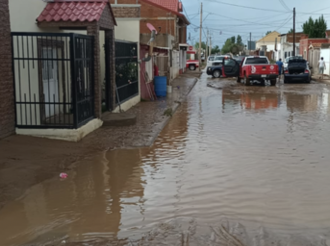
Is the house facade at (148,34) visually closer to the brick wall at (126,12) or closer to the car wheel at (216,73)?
the brick wall at (126,12)

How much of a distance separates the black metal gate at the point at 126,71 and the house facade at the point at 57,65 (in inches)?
100.0

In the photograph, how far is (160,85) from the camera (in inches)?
808

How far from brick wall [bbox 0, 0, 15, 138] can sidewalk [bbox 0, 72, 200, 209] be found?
316mm

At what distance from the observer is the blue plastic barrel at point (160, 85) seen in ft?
67.1

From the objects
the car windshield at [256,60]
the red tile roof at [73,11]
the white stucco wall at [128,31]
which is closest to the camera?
the red tile roof at [73,11]

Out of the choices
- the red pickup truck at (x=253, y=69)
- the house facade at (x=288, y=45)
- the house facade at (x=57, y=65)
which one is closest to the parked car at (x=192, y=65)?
the house facade at (x=288, y=45)

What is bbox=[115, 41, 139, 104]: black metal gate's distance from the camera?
1452cm

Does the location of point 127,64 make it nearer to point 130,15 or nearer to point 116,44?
point 116,44

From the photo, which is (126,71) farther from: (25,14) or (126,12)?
(25,14)

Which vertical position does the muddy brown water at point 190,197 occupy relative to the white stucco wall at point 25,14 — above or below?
below

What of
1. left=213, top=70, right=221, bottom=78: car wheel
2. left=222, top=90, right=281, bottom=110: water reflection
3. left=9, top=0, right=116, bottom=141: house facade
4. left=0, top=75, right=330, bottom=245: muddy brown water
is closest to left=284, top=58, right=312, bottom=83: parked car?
left=222, top=90, right=281, bottom=110: water reflection

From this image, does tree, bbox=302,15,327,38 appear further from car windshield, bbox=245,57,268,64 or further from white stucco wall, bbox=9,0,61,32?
white stucco wall, bbox=9,0,61,32

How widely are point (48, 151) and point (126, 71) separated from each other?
272 inches

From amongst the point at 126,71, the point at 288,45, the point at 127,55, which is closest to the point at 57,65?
the point at 126,71
